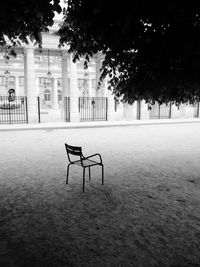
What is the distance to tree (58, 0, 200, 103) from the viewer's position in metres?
3.33

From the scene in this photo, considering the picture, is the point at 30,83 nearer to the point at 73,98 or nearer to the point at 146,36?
the point at 73,98

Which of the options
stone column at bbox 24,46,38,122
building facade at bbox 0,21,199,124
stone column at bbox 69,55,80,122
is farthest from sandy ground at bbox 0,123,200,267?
stone column at bbox 69,55,80,122

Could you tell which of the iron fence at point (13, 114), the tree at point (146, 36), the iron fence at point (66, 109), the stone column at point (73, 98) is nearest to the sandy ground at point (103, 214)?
the tree at point (146, 36)

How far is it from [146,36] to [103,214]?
3.33 meters

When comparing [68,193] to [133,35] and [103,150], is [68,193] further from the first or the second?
[103,150]

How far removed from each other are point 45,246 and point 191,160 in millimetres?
6595

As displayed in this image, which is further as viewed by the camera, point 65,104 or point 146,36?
point 65,104

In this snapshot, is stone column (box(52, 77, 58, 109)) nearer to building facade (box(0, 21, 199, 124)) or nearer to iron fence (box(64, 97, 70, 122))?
building facade (box(0, 21, 199, 124))

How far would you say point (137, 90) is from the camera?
216 inches

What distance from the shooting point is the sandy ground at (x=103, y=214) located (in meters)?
3.32

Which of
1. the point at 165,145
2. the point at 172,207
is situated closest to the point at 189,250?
the point at 172,207

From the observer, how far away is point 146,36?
431 cm

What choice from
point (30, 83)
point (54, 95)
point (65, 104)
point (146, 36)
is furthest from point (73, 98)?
point (54, 95)

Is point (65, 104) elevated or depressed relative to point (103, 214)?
elevated
